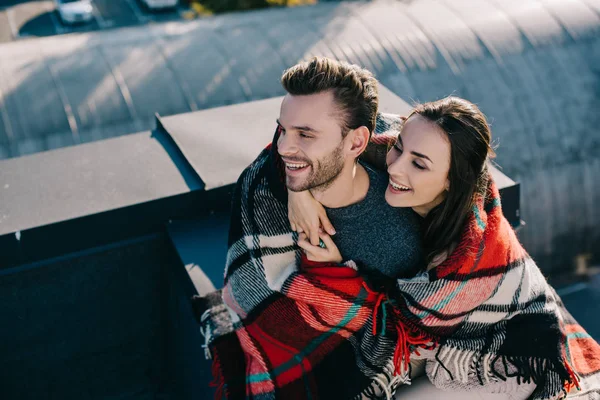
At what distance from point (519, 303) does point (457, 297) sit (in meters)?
0.38

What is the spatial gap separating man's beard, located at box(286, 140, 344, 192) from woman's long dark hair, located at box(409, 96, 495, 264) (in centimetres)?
41

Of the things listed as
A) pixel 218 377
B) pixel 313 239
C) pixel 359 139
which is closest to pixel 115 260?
pixel 218 377

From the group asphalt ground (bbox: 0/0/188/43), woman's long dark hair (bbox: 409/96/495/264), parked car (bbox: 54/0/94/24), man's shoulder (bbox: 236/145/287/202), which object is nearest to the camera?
woman's long dark hair (bbox: 409/96/495/264)

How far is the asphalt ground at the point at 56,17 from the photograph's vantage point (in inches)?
807

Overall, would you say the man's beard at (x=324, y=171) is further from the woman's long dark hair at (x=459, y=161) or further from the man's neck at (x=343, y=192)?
the woman's long dark hair at (x=459, y=161)

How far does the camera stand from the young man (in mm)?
2672

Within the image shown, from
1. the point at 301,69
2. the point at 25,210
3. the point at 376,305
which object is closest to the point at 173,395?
the point at 25,210

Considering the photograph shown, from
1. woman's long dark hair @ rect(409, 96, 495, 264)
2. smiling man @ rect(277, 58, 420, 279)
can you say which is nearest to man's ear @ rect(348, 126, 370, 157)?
smiling man @ rect(277, 58, 420, 279)

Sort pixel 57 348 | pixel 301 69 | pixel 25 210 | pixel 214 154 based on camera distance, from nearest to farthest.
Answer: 1. pixel 301 69
2. pixel 25 210
3. pixel 57 348
4. pixel 214 154

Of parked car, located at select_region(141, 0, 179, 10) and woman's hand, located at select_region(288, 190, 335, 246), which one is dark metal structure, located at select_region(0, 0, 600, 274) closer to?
woman's hand, located at select_region(288, 190, 335, 246)

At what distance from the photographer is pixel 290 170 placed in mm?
2682

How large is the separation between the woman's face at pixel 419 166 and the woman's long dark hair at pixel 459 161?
32mm

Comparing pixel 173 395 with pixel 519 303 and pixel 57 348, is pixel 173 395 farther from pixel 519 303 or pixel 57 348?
pixel 519 303

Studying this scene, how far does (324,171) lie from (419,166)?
0.42 m
